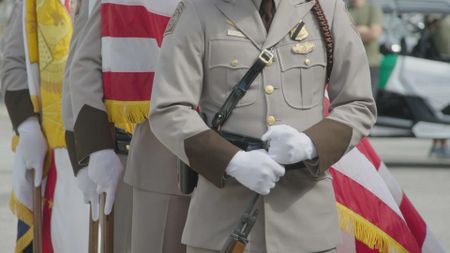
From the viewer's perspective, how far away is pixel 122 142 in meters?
4.27

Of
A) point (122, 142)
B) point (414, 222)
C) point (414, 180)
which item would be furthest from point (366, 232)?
point (414, 180)

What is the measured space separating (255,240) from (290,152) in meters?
0.30

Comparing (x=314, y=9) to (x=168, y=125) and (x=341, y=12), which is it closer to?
(x=341, y=12)

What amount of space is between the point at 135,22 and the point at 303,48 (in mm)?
928

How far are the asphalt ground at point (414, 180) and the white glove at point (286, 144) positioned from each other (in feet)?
15.3

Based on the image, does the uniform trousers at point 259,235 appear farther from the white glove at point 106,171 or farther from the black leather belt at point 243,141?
the white glove at point 106,171

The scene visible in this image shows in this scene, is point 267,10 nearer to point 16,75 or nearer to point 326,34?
point 326,34

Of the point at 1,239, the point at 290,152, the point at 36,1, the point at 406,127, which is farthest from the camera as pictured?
the point at 406,127

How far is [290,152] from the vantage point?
3059 millimetres

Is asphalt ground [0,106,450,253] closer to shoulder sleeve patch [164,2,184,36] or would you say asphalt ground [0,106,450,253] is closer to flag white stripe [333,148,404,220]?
flag white stripe [333,148,404,220]

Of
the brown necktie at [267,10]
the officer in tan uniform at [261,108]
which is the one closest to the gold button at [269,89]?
the officer in tan uniform at [261,108]

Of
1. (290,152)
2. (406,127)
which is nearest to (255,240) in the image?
(290,152)

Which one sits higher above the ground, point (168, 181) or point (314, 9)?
point (314, 9)

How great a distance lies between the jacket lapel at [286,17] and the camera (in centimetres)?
327
